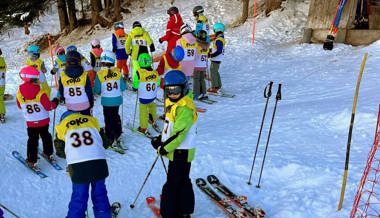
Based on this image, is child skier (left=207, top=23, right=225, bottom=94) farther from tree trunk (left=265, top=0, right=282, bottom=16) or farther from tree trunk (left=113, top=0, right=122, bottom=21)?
tree trunk (left=113, top=0, right=122, bottom=21)

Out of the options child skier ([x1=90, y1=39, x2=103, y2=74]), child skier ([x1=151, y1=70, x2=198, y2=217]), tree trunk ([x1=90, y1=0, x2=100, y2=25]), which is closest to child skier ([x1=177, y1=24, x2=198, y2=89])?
child skier ([x1=90, y1=39, x2=103, y2=74])

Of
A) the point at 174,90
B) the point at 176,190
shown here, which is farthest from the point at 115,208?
the point at 174,90

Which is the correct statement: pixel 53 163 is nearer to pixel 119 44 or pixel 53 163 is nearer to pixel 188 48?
pixel 188 48

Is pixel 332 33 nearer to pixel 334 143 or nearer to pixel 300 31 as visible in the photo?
pixel 300 31

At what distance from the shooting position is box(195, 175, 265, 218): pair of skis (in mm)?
4570

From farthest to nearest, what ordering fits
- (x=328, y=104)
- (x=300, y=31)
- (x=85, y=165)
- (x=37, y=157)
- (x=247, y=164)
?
(x=300, y=31)
(x=328, y=104)
(x=37, y=157)
(x=247, y=164)
(x=85, y=165)

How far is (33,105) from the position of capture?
5.89 meters

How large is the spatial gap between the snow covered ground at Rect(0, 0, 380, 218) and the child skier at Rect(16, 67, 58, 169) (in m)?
0.49

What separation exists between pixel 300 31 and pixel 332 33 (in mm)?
3519

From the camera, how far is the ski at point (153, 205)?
4826mm

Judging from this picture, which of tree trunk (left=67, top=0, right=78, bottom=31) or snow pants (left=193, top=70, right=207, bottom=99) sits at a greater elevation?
tree trunk (left=67, top=0, right=78, bottom=31)

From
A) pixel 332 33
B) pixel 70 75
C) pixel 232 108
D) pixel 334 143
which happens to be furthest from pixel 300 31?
pixel 70 75

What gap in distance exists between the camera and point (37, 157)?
6.38 m

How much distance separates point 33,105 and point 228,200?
3.43 m
